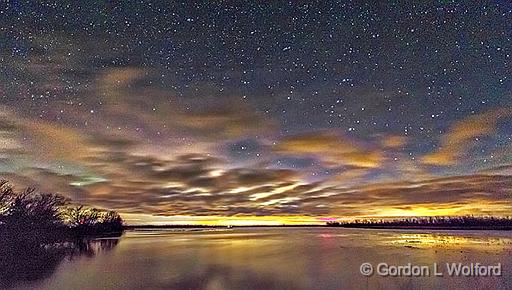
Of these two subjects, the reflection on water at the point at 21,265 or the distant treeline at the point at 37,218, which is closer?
the reflection on water at the point at 21,265

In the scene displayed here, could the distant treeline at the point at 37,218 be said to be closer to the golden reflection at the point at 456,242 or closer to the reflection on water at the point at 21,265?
the reflection on water at the point at 21,265

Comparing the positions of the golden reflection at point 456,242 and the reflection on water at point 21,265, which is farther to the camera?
the golden reflection at point 456,242

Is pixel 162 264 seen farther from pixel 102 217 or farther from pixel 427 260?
pixel 102 217

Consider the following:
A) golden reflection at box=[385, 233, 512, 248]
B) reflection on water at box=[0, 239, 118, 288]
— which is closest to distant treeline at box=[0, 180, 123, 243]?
reflection on water at box=[0, 239, 118, 288]

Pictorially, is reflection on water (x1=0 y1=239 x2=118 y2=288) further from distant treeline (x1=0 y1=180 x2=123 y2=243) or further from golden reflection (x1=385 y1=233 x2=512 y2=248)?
golden reflection (x1=385 y1=233 x2=512 y2=248)

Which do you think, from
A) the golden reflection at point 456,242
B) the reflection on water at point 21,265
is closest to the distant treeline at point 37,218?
the reflection on water at point 21,265

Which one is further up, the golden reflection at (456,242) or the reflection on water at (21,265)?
the reflection on water at (21,265)

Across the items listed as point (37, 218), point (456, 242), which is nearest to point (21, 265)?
point (37, 218)

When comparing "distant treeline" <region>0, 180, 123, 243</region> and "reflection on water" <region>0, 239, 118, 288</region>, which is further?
"distant treeline" <region>0, 180, 123, 243</region>

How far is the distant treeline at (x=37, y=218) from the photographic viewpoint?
28094mm

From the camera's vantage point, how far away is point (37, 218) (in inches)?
1233

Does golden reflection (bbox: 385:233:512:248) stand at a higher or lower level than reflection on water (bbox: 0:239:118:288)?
lower

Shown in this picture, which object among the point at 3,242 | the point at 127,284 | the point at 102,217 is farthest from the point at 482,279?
the point at 102,217

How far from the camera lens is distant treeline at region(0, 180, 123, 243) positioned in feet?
92.2
